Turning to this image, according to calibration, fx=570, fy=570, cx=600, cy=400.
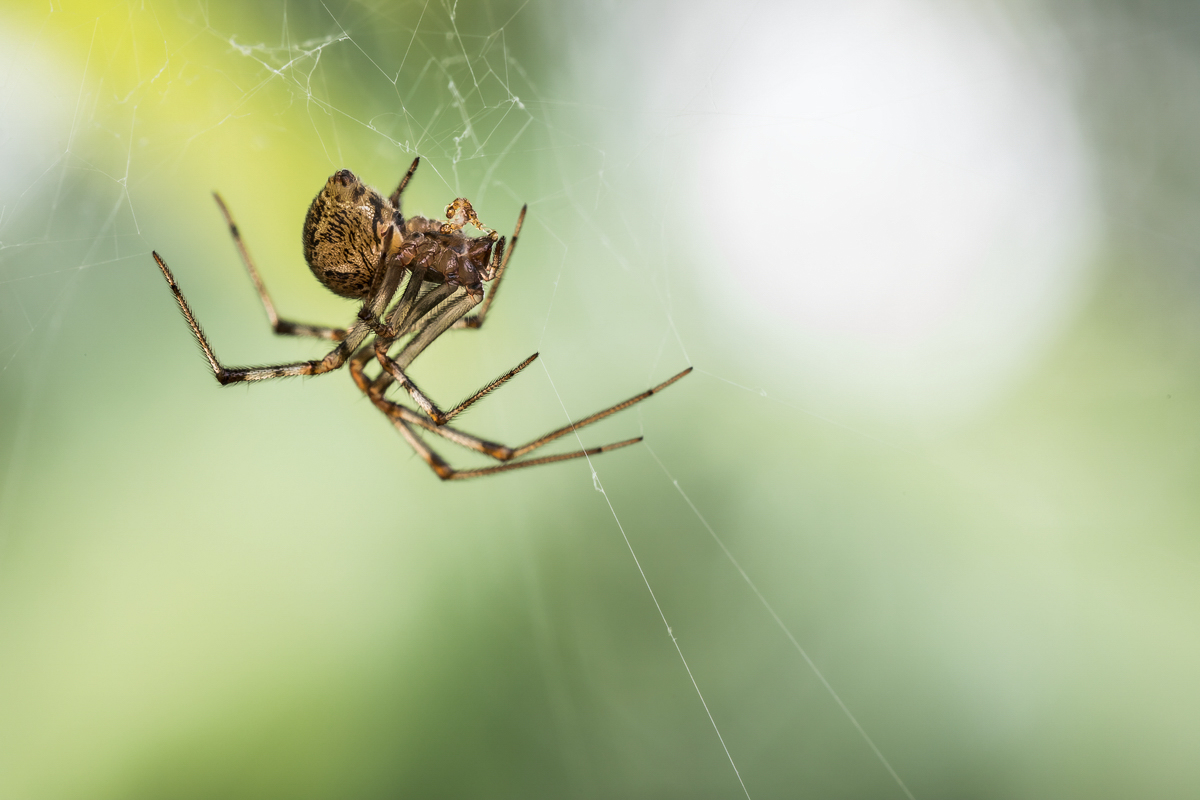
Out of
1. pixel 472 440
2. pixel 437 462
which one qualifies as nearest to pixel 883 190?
pixel 472 440

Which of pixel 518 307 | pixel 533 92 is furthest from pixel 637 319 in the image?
pixel 533 92

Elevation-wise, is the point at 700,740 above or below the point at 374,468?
below

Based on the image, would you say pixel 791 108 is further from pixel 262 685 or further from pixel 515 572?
pixel 262 685

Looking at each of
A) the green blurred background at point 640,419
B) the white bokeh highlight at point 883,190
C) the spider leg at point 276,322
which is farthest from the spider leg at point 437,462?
the white bokeh highlight at point 883,190

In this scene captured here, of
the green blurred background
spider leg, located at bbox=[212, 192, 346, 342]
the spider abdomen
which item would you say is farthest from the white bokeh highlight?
spider leg, located at bbox=[212, 192, 346, 342]

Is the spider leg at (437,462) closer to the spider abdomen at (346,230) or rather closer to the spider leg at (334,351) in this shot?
the spider leg at (334,351)

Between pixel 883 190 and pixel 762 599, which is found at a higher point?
pixel 883 190

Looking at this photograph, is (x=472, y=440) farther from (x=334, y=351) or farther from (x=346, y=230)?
(x=346, y=230)
